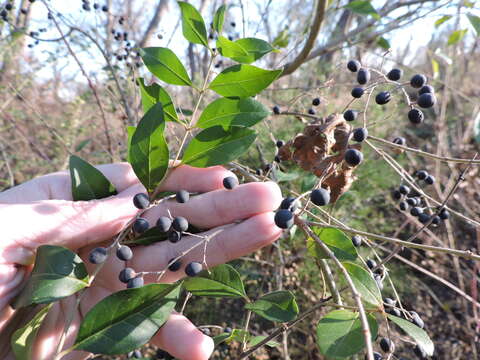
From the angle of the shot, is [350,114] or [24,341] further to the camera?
[350,114]

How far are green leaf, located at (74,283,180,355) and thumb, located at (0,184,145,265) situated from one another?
345mm

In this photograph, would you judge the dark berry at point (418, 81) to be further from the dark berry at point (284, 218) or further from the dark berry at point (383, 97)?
the dark berry at point (284, 218)

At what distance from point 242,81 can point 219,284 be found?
1.92 feet

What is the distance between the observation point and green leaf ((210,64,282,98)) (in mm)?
909

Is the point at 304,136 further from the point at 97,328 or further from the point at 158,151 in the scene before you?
the point at 97,328

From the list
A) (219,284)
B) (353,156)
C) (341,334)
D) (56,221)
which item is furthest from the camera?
(56,221)

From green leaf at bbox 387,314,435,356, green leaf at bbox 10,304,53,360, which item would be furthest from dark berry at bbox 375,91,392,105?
green leaf at bbox 10,304,53,360

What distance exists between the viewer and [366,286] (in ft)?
2.68

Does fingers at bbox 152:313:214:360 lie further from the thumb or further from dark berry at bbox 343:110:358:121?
dark berry at bbox 343:110:358:121

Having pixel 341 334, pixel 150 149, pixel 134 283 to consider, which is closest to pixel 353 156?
pixel 341 334

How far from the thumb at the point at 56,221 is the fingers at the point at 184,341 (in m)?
0.39

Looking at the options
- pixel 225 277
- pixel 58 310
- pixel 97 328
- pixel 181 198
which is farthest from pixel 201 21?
pixel 58 310

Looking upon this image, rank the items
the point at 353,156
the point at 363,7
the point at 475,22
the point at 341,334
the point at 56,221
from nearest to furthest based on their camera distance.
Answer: the point at 341,334
the point at 353,156
the point at 56,221
the point at 475,22
the point at 363,7

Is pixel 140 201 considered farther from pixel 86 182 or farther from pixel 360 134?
pixel 360 134
